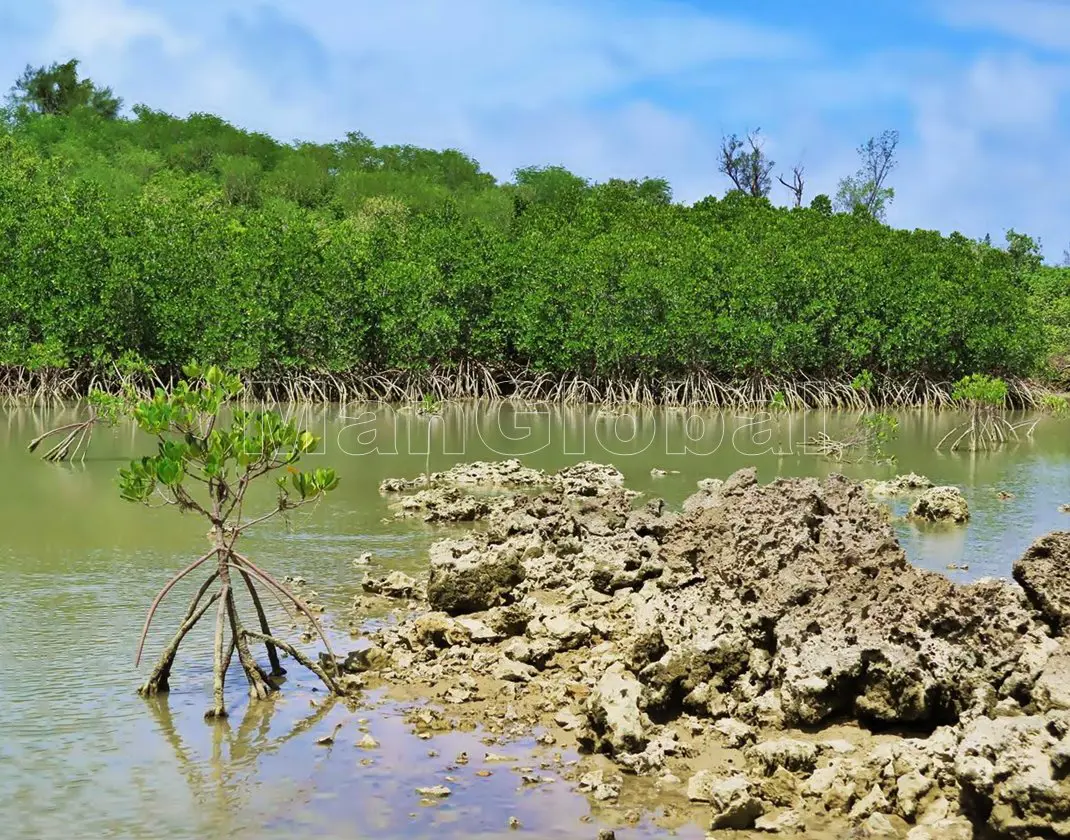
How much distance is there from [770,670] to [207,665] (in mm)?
3423

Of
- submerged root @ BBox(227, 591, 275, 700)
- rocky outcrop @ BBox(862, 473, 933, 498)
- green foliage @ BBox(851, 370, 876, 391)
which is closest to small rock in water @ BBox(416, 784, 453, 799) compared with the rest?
submerged root @ BBox(227, 591, 275, 700)

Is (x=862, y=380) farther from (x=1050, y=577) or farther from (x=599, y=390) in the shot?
(x=1050, y=577)

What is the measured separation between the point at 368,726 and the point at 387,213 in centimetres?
4457

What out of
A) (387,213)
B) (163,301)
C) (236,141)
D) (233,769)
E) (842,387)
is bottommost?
(233,769)

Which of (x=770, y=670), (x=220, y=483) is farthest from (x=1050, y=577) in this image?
(x=220, y=483)

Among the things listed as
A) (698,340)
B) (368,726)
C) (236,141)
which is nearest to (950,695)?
(368,726)

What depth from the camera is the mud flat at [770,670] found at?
569 cm

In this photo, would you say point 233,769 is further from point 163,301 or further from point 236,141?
point 236,141

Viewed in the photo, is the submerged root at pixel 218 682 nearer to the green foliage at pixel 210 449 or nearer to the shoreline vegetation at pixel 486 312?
the green foliage at pixel 210 449

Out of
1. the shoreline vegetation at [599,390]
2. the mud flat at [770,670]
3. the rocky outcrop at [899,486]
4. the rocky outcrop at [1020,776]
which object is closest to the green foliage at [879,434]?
the rocky outcrop at [899,486]

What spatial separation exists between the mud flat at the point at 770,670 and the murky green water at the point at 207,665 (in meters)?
0.48

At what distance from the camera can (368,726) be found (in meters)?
7.11

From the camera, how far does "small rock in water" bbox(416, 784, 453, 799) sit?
→ 6.12 m

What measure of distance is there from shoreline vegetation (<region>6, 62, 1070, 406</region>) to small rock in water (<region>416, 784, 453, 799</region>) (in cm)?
2264
